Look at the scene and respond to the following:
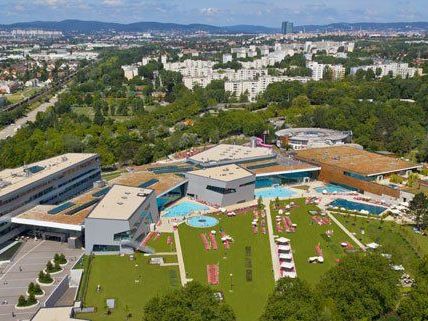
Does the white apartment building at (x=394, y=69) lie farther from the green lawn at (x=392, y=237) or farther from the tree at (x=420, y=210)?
the green lawn at (x=392, y=237)

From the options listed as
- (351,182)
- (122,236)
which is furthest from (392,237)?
(122,236)

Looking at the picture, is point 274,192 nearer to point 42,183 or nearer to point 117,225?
point 117,225

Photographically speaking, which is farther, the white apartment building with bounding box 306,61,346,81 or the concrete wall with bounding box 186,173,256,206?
the white apartment building with bounding box 306,61,346,81

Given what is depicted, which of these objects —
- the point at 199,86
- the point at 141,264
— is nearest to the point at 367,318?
the point at 141,264

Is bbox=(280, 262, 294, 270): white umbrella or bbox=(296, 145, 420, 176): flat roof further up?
bbox=(296, 145, 420, 176): flat roof

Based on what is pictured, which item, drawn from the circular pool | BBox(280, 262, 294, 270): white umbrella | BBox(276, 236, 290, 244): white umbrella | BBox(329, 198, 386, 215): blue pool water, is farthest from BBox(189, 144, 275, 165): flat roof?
BBox(280, 262, 294, 270): white umbrella

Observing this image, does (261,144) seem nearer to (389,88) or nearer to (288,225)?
(288,225)

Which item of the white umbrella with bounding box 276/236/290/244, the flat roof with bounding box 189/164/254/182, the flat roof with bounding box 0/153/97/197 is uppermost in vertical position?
the flat roof with bounding box 0/153/97/197

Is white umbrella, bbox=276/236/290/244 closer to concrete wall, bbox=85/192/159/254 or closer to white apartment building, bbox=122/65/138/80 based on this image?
concrete wall, bbox=85/192/159/254
